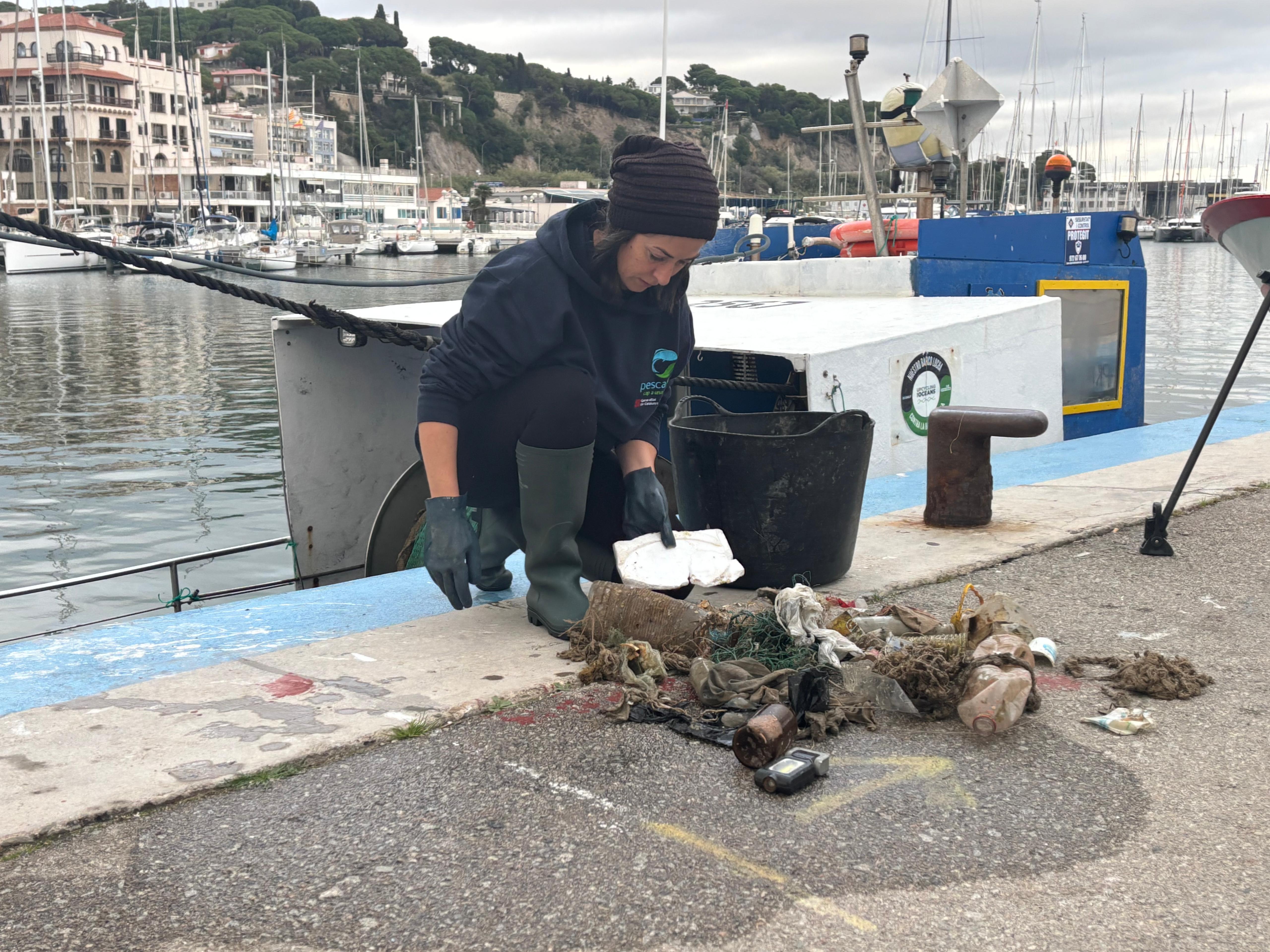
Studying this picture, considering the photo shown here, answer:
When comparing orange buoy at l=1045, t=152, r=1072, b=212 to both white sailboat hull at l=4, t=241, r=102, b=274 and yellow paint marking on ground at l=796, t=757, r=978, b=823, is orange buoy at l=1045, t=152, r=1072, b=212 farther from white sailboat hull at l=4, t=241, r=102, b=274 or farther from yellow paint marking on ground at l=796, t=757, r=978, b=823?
white sailboat hull at l=4, t=241, r=102, b=274

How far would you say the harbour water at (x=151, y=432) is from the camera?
10.9m

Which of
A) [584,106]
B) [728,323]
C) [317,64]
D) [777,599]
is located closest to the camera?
[777,599]

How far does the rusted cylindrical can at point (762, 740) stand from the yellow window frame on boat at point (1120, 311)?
628 cm

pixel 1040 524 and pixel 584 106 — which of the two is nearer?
pixel 1040 524

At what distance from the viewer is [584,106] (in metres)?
194

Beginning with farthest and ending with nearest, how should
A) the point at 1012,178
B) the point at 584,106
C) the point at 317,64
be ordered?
1. the point at 584,106
2. the point at 317,64
3. the point at 1012,178

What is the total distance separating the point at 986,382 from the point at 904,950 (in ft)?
16.8

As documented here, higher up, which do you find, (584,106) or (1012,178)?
(584,106)

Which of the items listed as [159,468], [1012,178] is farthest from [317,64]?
[159,468]

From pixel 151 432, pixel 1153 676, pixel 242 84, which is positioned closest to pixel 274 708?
pixel 1153 676

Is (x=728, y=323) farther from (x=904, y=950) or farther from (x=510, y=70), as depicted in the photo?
(x=510, y=70)

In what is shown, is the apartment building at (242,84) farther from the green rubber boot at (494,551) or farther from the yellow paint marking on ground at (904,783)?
the yellow paint marking on ground at (904,783)

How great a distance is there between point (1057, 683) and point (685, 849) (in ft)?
4.58

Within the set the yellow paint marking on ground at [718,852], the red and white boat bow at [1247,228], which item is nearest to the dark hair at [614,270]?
the yellow paint marking on ground at [718,852]
